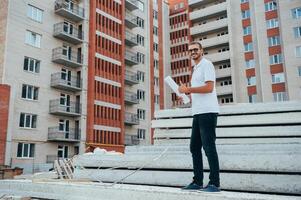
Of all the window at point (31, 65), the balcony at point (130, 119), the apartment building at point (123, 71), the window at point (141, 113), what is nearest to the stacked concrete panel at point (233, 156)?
the window at point (31, 65)

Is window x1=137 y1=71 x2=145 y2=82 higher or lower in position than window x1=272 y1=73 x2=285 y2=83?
higher

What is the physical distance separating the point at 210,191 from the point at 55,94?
30181 mm

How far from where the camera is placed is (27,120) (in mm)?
28797

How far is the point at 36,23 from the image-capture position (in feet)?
102

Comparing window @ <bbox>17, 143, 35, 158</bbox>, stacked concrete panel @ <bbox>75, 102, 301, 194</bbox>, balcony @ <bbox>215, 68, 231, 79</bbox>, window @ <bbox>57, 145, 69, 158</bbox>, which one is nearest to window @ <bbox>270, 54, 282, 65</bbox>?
balcony @ <bbox>215, 68, 231, 79</bbox>

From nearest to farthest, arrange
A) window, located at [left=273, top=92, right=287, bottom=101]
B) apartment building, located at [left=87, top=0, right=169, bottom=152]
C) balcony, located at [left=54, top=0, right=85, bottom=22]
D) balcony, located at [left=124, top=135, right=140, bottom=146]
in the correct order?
balcony, located at [left=54, top=0, right=85, bottom=22]
apartment building, located at [left=87, top=0, right=169, bottom=152]
window, located at [left=273, top=92, right=287, bottom=101]
balcony, located at [left=124, top=135, right=140, bottom=146]

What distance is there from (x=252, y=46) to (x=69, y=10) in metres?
24.1

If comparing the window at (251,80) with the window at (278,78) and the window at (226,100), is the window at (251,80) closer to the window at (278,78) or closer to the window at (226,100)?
A: the window at (278,78)

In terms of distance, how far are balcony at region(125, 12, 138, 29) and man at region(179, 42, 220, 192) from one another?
1519 inches

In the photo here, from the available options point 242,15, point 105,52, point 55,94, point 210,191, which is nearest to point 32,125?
point 55,94

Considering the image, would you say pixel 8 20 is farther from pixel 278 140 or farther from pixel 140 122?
pixel 278 140

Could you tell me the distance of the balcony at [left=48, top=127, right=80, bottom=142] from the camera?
98.5ft

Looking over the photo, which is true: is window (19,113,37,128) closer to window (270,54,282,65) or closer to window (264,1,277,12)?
window (270,54,282,65)

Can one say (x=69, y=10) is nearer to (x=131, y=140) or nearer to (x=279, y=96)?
(x=131, y=140)
